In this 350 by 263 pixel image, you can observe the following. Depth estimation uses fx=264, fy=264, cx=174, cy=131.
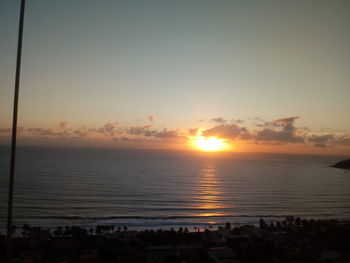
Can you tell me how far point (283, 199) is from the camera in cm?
3906

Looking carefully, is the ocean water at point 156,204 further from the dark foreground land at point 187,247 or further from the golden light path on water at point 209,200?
the dark foreground land at point 187,247

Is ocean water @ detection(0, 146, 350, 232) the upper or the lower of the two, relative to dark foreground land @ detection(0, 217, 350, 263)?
lower

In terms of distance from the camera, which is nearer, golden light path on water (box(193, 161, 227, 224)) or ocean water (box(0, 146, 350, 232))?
ocean water (box(0, 146, 350, 232))

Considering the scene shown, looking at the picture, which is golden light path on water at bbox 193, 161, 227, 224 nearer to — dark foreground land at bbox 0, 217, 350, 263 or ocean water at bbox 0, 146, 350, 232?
ocean water at bbox 0, 146, 350, 232

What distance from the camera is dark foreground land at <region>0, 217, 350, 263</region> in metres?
12.3

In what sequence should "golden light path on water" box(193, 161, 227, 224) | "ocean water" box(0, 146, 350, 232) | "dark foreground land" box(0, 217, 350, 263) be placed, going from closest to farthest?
1. "dark foreground land" box(0, 217, 350, 263)
2. "ocean water" box(0, 146, 350, 232)
3. "golden light path on water" box(193, 161, 227, 224)

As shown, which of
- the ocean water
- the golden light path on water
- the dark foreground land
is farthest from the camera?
the golden light path on water

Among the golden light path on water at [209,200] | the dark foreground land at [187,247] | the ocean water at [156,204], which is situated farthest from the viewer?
the golden light path on water at [209,200]

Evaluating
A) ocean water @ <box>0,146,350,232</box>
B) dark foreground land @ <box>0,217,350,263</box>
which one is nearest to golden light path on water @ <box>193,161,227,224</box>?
ocean water @ <box>0,146,350,232</box>

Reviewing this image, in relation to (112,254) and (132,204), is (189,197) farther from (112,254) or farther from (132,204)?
(112,254)

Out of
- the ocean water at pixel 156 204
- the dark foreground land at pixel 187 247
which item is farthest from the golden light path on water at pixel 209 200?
the dark foreground land at pixel 187 247

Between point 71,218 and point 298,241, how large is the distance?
19.6 m

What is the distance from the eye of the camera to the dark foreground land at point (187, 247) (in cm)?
1227

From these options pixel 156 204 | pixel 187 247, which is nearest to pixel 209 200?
pixel 156 204
